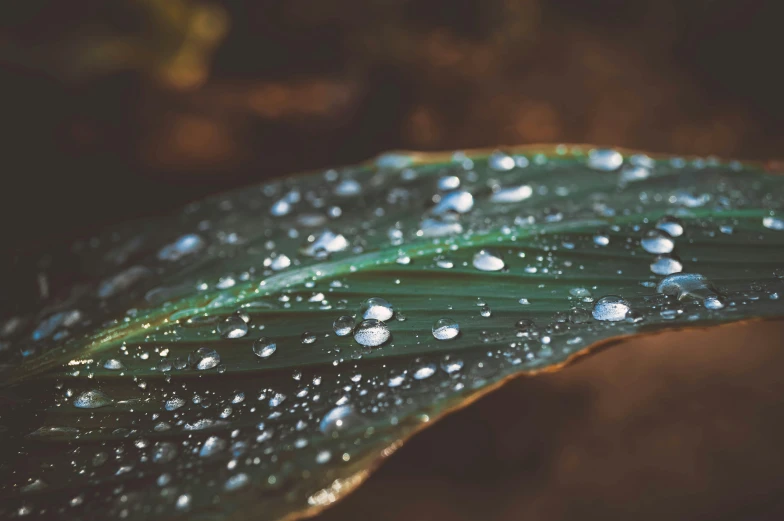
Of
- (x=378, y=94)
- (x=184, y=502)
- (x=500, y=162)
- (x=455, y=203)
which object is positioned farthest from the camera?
(x=378, y=94)

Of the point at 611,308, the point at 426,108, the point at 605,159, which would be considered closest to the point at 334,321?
the point at 611,308

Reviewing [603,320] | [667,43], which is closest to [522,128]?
[667,43]

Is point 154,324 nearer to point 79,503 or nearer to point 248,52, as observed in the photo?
point 79,503

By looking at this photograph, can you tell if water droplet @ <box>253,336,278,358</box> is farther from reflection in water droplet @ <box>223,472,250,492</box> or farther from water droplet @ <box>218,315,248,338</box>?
reflection in water droplet @ <box>223,472,250,492</box>

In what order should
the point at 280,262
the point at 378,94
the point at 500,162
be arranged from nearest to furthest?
the point at 280,262 → the point at 500,162 → the point at 378,94

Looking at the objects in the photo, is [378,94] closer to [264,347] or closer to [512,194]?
[512,194]
